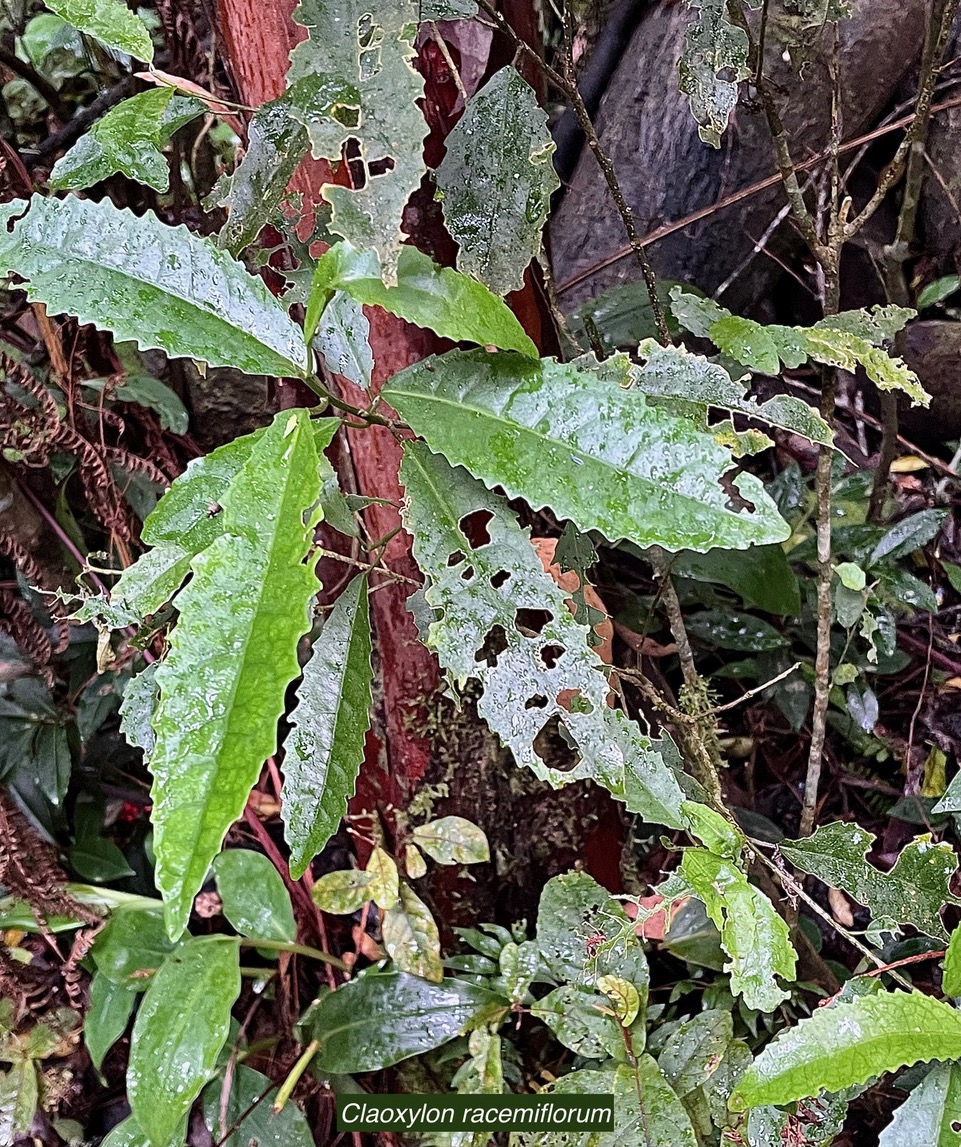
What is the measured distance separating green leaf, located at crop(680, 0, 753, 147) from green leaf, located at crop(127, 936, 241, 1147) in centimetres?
116

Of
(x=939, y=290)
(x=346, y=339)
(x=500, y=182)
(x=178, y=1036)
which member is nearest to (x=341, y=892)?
(x=178, y=1036)

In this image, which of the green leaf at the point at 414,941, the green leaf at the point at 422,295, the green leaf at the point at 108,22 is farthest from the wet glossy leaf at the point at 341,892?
the green leaf at the point at 108,22

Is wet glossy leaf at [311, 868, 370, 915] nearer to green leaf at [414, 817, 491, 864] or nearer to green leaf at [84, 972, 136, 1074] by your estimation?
green leaf at [414, 817, 491, 864]

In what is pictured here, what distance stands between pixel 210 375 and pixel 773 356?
1.02 m

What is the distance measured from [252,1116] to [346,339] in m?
1.08

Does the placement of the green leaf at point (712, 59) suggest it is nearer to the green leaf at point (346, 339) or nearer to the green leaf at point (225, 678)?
the green leaf at point (346, 339)

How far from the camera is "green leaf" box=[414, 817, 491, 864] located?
1.08 m

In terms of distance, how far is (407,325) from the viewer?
900 mm

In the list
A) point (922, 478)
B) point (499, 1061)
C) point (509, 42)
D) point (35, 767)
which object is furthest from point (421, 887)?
point (922, 478)

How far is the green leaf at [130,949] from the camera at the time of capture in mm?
1194

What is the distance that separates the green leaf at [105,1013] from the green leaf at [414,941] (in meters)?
0.44

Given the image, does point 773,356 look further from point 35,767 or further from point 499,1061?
point 35,767

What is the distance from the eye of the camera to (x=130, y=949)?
47.4 inches

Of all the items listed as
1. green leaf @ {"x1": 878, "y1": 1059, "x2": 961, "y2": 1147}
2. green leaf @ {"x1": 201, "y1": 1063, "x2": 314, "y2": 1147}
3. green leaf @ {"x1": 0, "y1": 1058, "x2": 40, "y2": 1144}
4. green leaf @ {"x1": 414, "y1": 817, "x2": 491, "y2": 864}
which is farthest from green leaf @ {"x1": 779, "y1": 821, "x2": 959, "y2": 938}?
green leaf @ {"x1": 0, "y1": 1058, "x2": 40, "y2": 1144}
